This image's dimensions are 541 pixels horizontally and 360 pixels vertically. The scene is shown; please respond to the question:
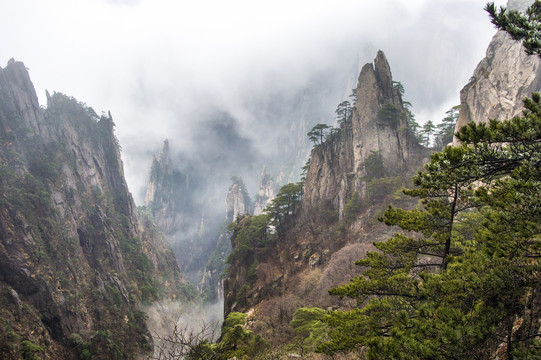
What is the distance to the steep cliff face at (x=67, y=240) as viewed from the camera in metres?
35.6

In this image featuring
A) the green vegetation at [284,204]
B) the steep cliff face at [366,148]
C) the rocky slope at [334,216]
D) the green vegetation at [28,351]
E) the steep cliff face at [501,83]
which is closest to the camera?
the steep cliff face at [501,83]

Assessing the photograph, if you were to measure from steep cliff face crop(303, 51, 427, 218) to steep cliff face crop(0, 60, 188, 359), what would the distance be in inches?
1394

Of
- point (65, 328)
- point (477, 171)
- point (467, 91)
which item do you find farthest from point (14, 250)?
point (467, 91)

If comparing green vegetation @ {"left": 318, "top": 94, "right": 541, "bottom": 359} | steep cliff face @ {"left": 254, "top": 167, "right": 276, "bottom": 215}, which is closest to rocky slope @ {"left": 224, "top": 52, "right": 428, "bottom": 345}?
green vegetation @ {"left": 318, "top": 94, "right": 541, "bottom": 359}

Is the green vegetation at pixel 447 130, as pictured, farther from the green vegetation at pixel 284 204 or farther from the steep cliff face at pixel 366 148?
the green vegetation at pixel 284 204

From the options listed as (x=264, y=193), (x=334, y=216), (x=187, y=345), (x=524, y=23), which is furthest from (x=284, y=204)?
(x=264, y=193)

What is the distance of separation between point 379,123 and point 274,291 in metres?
30.0

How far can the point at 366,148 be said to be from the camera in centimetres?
4316

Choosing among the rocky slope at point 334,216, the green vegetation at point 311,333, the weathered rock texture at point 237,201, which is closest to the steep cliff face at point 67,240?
the rocky slope at point 334,216

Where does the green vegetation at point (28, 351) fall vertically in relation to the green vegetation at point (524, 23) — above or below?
below

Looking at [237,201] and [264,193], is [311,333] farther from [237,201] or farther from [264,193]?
[237,201]

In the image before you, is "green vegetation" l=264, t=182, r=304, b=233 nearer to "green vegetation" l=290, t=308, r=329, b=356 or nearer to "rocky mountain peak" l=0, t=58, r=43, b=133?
"green vegetation" l=290, t=308, r=329, b=356

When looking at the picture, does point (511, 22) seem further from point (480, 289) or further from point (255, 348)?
point (255, 348)

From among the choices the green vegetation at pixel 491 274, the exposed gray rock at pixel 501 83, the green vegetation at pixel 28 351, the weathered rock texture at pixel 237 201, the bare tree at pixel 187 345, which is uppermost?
the weathered rock texture at pixel 237 201
